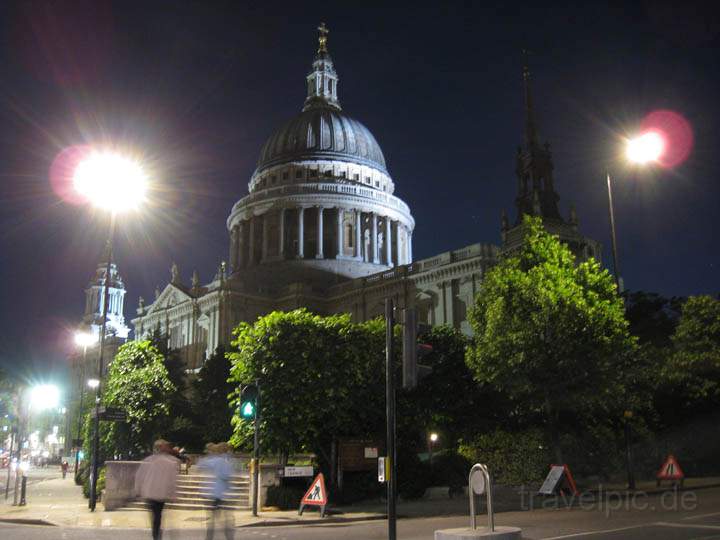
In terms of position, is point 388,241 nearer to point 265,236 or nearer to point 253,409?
point 265,236

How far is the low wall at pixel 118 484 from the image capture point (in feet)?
87.0

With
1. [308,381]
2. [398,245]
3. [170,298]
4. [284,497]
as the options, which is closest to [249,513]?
[284,497]

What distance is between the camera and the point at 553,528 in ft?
56.9

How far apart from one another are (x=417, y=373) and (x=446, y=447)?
75.2 ft

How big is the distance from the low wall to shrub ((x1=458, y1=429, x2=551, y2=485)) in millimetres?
12753

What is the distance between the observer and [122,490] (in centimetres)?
2689

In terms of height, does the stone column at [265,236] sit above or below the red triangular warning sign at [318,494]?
above

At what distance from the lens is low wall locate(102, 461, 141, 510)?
26531mm

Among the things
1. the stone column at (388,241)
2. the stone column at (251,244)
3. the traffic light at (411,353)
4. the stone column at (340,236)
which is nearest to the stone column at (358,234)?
the stone column at (340,236)

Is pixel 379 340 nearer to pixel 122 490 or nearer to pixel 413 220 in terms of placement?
pixel 122 490

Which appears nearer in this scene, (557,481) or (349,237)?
(557,481)

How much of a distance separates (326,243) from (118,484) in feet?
249

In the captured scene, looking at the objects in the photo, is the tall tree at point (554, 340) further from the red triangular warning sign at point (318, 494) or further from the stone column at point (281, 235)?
the stone column at point (281, 235)

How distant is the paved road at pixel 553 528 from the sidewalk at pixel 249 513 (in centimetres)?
125
